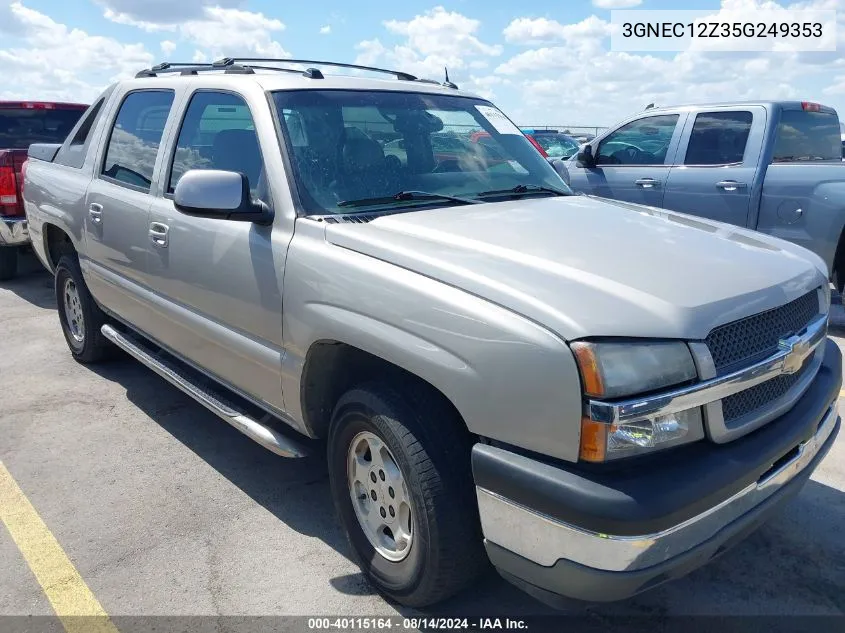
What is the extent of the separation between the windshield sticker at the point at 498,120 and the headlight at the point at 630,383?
2.19 meters

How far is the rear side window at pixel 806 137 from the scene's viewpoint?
6.43m

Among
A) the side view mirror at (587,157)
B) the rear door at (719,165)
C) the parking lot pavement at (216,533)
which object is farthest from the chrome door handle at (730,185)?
the parking lot pavement at (216,533)

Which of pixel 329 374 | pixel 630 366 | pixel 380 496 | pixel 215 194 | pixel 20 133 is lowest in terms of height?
pixel 380 496

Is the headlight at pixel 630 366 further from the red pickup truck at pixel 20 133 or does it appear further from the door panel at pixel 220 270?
the red pickup truck at pixel 20 133

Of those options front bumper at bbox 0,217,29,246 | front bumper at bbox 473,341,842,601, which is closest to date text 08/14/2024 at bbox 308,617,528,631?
front bumper at bbox 473,341,842,601

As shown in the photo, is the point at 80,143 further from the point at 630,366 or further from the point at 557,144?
the point at 557,144

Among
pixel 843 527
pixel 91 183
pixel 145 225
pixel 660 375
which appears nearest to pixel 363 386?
pixel 660 375

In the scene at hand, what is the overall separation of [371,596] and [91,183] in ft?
10.6

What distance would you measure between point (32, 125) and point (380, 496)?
8164 mm

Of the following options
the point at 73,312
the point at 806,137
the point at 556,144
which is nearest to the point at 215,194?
the point at 73,312

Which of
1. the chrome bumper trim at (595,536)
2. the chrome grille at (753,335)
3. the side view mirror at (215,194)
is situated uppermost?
Answer: the side view mirror at (215,194)

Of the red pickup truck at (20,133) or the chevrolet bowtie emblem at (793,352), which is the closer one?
the chevrolet bowtie emblem at (793,352)

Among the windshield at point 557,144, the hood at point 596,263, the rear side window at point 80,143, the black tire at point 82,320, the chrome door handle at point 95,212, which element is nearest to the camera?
the hood at point 596,263

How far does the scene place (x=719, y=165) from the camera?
662cm
